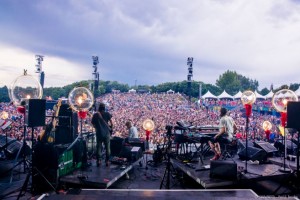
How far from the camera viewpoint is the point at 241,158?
6.50 metres

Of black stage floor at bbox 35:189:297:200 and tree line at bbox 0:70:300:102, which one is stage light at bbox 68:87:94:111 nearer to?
black stage floor at bbox 35:189:297:200

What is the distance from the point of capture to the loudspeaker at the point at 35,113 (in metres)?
4.04

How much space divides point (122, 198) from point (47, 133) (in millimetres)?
2161

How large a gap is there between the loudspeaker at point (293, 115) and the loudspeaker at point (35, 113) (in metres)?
4.31

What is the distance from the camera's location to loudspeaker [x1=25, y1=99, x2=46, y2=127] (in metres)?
4.04

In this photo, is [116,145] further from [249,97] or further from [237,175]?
[249,97]

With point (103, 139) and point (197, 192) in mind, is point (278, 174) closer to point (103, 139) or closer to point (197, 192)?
point (197, 192)

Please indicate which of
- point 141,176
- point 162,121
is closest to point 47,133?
point 141,176

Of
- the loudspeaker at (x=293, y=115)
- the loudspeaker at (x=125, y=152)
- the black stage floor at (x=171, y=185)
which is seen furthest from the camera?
the loudspeaker at (x=125, y=152)

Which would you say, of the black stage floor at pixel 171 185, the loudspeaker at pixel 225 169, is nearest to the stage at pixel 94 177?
the black stage floor at pixel 171 185

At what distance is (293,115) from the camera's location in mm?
4238

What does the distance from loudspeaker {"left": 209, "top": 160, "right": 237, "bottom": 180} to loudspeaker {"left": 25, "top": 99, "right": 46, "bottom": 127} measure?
130 inches

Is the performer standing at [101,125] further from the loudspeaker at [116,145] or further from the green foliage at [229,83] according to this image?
the green foliage at [229,83]

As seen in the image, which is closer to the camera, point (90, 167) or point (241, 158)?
point (90, 167)
